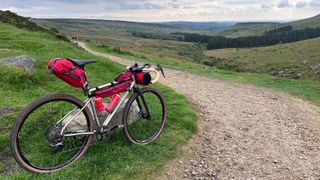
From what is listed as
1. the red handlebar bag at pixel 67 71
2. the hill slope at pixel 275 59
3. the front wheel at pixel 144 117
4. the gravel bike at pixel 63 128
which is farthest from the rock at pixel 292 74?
the red handlebar bag at pixel 67 71

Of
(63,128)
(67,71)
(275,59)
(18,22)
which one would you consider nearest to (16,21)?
(18,22)

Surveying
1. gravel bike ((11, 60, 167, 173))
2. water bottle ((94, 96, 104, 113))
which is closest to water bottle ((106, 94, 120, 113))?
gravel bike ((11, 60, 167, 173))

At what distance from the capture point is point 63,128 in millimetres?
7016

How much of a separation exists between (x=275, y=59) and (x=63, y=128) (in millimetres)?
155533

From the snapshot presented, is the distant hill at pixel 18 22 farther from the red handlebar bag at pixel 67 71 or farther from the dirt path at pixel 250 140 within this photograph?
the red handlebar bag at pixel 67 71

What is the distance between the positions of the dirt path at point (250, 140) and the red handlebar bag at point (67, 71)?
2.76 metres

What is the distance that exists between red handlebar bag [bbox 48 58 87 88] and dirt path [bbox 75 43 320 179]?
276 centimetres

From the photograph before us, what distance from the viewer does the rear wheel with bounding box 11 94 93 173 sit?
6.97 metres

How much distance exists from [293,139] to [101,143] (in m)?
6.32

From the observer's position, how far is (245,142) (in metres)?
10.1

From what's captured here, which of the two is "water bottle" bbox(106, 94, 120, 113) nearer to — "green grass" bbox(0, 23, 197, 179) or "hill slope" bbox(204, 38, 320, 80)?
"green grass" bbox(0, 23, 197, 179)

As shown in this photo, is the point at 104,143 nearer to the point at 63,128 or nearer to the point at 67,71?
the point at 63,128

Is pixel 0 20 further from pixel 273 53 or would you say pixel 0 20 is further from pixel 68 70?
pixel 273 53

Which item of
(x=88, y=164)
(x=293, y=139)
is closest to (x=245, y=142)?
(x=293, y=139)
